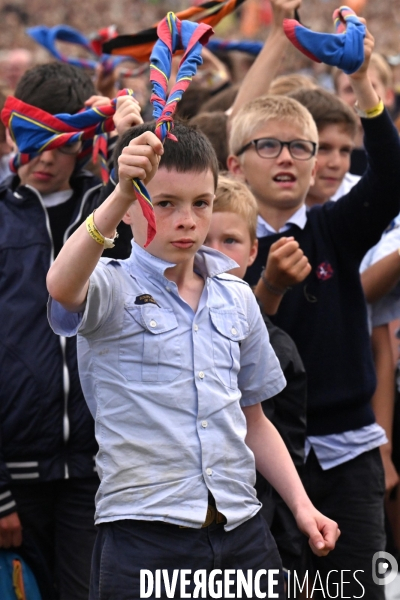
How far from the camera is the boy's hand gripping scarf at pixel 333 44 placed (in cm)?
321

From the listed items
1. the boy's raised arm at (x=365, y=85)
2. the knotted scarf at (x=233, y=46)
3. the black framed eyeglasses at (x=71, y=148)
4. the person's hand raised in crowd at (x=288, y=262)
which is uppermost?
the knotted scarf at (x=233, y=46)

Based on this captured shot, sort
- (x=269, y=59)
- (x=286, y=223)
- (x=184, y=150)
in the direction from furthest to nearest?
(x=269, y=59) < (x=286, y=223) < (x=184, y=150)

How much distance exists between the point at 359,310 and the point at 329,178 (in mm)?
932

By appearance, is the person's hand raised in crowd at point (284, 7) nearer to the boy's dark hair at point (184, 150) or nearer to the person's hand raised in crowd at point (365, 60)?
the person's hand raised in crowd at point (365, 60)

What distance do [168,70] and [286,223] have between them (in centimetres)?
118

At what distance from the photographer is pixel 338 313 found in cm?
370

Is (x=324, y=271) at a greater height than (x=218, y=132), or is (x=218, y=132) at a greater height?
(x=218, y=132)

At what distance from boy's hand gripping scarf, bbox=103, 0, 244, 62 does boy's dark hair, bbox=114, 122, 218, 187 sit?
1284 millimetres

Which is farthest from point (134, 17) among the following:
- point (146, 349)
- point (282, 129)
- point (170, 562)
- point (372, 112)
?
point (170, 562)

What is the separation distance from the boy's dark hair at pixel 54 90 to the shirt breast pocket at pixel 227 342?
1.43m

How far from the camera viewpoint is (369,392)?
3744 millimetres

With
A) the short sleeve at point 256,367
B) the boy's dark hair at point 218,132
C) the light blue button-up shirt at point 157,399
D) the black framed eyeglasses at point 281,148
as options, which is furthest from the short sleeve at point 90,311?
the boy's dark hair at point 218,132

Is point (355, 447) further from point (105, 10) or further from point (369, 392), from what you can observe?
point (105, 10)

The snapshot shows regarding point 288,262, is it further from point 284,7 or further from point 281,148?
point 284,7
